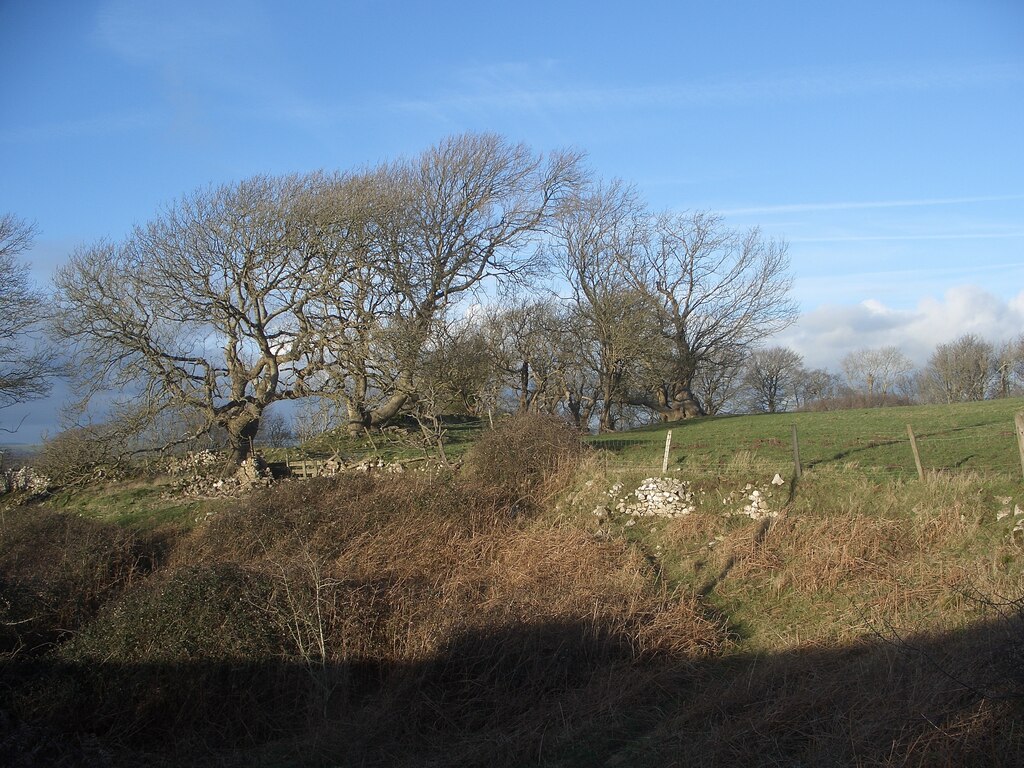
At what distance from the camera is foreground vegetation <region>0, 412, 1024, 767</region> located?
23.5 feet

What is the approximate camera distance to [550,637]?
1062 cm

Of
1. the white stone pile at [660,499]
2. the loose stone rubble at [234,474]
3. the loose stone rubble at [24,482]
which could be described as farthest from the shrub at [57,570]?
the white stone pile at [660,499]

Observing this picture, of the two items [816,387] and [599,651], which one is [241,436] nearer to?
[599,651]

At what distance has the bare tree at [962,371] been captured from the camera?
5678 cm

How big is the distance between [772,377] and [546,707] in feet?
182

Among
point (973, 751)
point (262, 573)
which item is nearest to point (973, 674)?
point (973, 751)

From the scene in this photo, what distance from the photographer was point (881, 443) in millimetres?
20172

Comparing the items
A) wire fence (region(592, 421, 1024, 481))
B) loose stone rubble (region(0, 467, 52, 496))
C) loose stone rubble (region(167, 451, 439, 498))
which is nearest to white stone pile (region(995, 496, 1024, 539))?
wire fence (region(592, 421, 1024, 481))

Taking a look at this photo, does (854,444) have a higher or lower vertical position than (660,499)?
higher

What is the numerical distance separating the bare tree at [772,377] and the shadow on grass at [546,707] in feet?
170

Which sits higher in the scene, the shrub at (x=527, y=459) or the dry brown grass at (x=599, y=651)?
the shrub at (x=527, y=459)

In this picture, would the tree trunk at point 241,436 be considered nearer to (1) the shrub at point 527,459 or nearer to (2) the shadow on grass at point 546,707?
(1) the shrub at point 527,459

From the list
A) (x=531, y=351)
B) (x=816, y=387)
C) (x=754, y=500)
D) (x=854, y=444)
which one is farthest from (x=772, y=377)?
(x=754, y=500)

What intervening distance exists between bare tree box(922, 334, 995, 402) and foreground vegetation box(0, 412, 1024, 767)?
4945 centimetres
